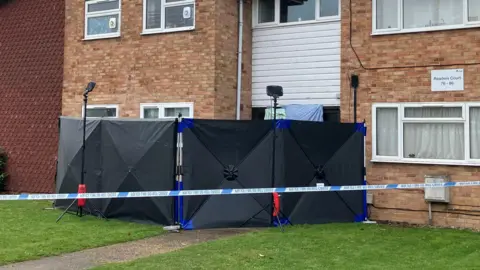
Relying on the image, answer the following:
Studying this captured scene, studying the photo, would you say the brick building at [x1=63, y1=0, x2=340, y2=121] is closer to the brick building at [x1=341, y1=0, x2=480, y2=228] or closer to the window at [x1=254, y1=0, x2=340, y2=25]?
the window at [x1=254, y1=0, x2=340, y2=25]

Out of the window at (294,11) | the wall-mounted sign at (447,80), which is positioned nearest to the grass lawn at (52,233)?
the window at (294,11)

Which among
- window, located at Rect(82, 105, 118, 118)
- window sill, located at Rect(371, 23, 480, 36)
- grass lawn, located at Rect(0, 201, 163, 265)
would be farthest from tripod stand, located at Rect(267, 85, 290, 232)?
window, located at Rect(82, 105, 118, 118)

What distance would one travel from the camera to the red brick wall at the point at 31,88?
1656 centimetres

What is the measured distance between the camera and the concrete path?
769 centimetres

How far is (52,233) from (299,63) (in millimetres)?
6624

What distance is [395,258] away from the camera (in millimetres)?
8125

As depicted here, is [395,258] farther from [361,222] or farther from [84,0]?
[84,0]

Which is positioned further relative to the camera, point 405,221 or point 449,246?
point 405,221

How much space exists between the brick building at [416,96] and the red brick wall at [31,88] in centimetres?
879

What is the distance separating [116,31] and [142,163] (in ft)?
16.0

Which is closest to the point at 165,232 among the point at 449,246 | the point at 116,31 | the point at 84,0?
the point at 449,246

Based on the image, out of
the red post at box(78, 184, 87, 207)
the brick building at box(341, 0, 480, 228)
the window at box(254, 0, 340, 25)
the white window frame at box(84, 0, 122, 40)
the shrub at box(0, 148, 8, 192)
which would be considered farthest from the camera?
the shrub at box(0, 148, 8, 192)

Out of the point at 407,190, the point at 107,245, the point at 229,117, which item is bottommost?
the point at 107,245

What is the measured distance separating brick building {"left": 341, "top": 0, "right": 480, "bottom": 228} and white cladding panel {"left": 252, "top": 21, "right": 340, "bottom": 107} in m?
0.36
